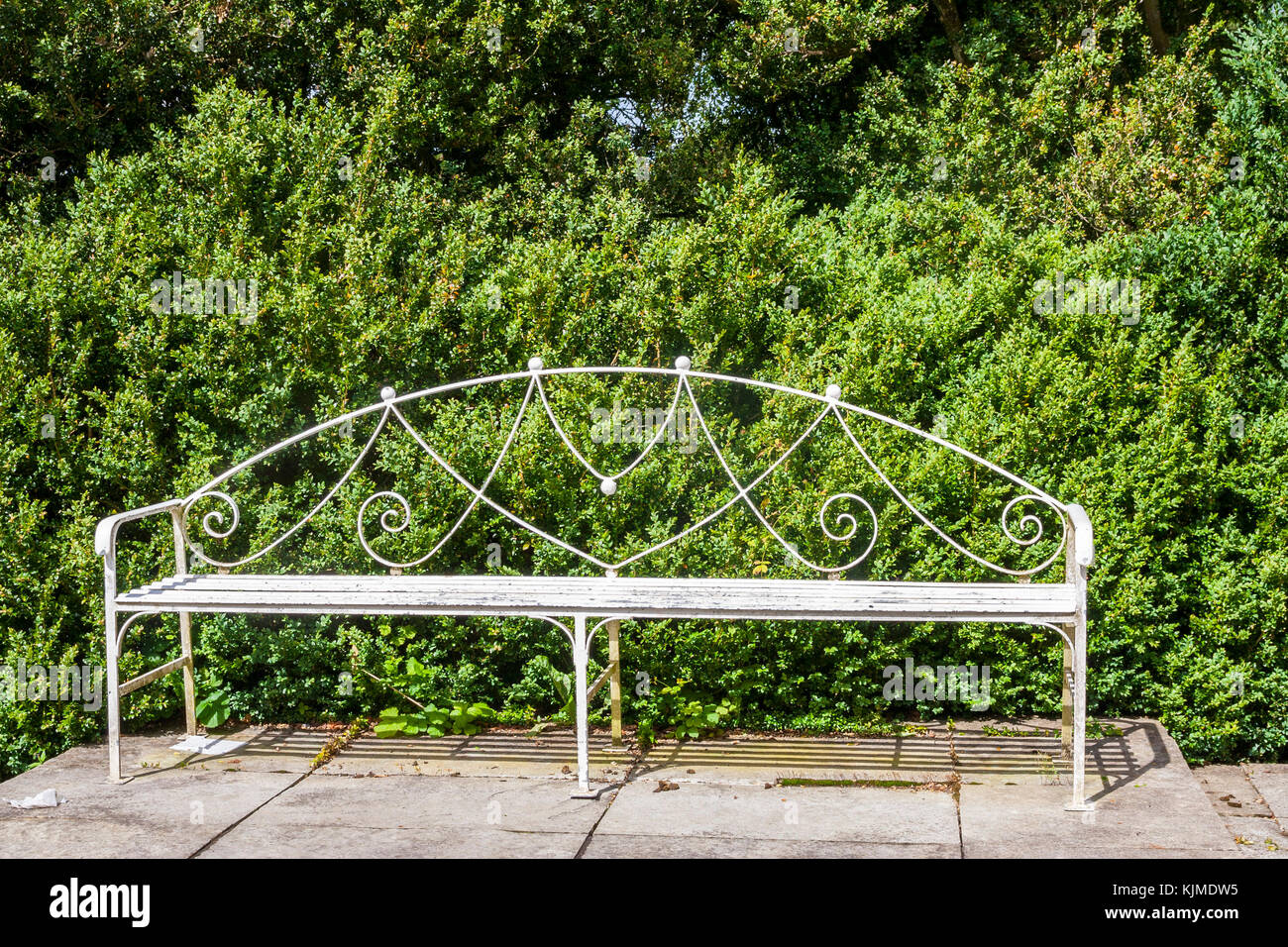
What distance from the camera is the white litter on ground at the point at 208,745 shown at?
487 cm

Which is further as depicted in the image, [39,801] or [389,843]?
[39,801]

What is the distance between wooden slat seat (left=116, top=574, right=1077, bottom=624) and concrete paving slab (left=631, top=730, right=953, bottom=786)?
0.62 metres

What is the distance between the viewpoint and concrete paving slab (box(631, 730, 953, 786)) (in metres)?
4.49

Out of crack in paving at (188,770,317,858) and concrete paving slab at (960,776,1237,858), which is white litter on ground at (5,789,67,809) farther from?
concrete paving slab at (960,776,1237,858)

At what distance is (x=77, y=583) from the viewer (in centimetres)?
515

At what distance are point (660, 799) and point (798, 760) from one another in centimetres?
69

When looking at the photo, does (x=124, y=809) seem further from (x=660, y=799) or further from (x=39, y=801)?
(x=660, y=799)

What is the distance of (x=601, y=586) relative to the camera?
15.4ft

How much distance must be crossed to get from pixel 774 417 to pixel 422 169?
3738 mm

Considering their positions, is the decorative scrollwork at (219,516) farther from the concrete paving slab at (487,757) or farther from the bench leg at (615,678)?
the bench leg at (615,678)

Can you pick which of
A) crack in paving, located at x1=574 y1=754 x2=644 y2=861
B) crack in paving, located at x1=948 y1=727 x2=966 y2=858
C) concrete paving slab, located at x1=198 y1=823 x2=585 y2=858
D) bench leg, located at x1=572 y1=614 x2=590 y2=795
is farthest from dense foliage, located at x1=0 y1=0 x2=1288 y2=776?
concrete paving slab, located at x1=198 y1=823 x2=585 y2=858

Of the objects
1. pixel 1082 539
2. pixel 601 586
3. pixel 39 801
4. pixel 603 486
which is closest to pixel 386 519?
pixel 603 486

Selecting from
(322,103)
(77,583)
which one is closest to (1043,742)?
(77,583)

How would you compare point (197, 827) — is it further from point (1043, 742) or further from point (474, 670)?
point (1043, 742)
